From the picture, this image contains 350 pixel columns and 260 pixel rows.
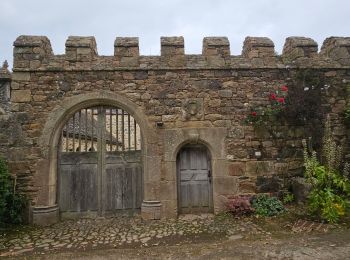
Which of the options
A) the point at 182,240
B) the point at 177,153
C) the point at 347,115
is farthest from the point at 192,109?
the point at 347,115

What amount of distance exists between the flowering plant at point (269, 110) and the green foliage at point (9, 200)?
4.83m

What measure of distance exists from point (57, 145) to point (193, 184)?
118 inches

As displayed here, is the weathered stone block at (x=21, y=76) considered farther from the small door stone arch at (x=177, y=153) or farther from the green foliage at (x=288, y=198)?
the green foliage at (x=288, y=198)

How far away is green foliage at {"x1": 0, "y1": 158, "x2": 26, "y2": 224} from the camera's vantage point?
16.7ft

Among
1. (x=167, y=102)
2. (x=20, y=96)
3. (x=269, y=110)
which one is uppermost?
(x=20, y=96)

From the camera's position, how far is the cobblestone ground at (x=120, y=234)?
14.4ft

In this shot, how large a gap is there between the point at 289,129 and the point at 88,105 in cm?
439

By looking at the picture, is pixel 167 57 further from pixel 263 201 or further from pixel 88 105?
pixel 263 201

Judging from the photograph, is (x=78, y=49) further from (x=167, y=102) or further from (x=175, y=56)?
(x=167, y=102)

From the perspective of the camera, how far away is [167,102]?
6.05 meters

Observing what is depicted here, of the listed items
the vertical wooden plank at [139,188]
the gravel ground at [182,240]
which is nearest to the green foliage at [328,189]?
the gravel ground at [182,240]

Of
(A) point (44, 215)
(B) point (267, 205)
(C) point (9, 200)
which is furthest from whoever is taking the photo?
(B) point (267, 205)

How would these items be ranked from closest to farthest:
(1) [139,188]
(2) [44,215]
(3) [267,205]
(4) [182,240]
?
(4) [182,240], (2) [44,215], (3) [267,205], (1) [139,188]

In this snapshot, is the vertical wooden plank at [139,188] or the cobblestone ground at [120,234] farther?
the vertical wooden plank at [139,188]
